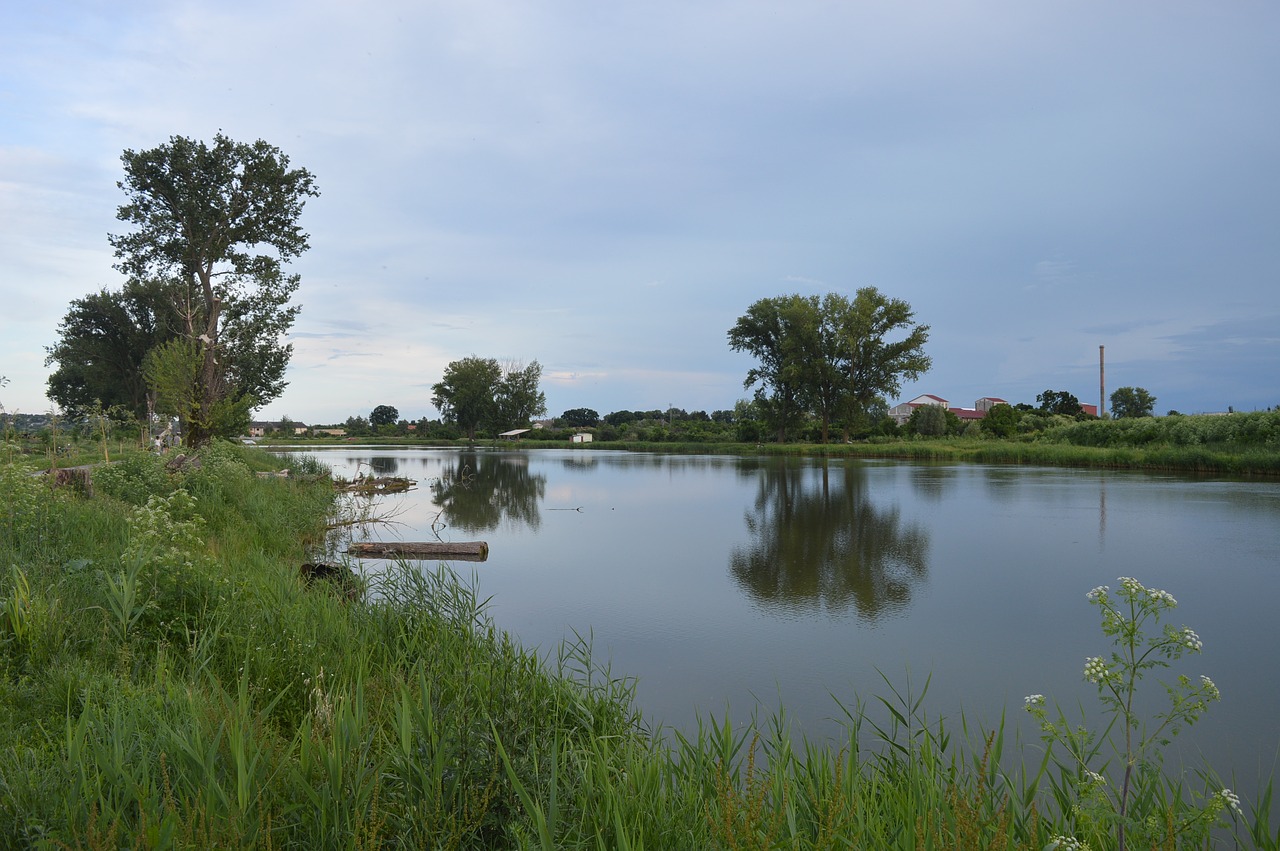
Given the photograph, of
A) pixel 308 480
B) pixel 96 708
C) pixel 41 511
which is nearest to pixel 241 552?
pixel 41 511

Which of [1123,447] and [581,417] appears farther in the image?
[581,417]

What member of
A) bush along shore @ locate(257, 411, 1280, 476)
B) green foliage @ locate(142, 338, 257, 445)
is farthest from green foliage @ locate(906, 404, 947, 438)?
green foliage @ locate(142, 338, 257, 445)

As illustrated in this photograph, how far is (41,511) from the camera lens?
531 centimetres

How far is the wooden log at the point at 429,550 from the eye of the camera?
28.5 ft

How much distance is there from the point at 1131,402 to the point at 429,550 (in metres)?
66.7

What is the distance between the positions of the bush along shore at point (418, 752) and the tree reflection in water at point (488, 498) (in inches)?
304

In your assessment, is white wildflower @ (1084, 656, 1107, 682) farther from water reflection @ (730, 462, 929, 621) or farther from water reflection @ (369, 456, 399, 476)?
water reflection @ (369, 456, 399, 476)

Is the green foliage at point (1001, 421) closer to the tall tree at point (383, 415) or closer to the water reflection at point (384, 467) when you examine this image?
the water reflection at point (384, 467)

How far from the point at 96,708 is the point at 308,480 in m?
14.2

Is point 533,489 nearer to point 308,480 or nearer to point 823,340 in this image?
point 308,480

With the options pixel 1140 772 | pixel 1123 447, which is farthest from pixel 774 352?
pixel 1140 772

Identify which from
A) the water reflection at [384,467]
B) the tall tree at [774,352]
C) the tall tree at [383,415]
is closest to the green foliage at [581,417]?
the tall tree at [383,415]

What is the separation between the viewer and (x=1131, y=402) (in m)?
59.0

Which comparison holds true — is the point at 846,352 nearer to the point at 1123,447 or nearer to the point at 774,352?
the point at 774,352
